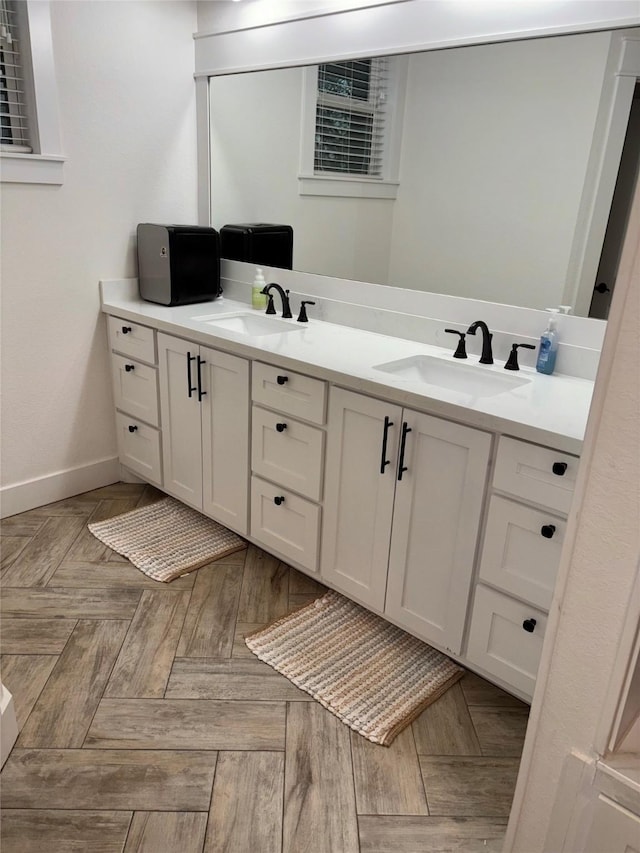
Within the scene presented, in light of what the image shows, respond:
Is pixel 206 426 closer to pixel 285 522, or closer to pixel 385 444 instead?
pixel 285 522

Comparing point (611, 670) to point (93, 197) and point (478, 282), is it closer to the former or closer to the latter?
point (478, 282)

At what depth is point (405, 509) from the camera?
1899mm

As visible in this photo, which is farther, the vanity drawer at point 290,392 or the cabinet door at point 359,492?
the vanity drawer at point 290,392

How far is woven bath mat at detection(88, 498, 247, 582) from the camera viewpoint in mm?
2467

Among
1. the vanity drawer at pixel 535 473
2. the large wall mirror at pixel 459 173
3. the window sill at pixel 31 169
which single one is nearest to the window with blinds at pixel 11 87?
the window sill at pixel 31 169

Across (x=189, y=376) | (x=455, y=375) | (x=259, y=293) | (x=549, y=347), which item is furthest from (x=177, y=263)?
(x=549, y=347)

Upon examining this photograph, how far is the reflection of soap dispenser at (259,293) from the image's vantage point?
2.82 meters

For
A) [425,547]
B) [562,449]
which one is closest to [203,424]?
[425,547]

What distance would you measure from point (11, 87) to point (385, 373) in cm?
181

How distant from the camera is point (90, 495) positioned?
3002mm

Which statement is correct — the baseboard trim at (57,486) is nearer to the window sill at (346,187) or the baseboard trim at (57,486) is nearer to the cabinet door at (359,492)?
the cabinet door at (359,492)

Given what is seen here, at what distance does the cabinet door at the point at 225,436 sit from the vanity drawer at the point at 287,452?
7 centimetres

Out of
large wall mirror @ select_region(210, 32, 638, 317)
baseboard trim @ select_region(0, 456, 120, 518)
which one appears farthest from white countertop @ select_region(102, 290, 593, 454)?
baseboard trim @ select_region(0, 456, 120, 518)

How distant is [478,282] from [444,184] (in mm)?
357
